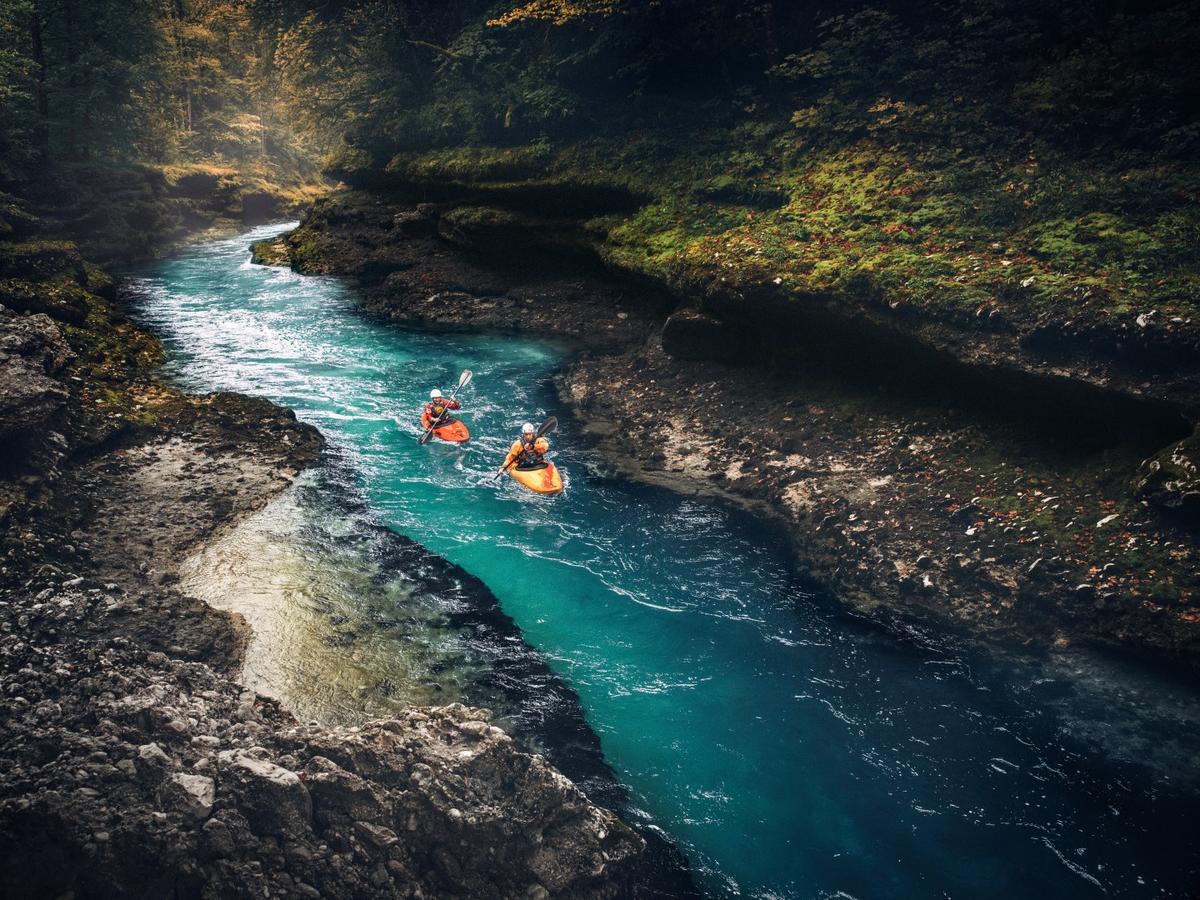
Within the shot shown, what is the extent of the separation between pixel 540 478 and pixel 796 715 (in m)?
6.40

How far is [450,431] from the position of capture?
15.1 meters

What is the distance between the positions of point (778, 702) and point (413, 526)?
270 inches

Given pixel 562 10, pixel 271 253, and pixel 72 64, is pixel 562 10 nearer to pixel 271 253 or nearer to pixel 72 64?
pixel 271 253

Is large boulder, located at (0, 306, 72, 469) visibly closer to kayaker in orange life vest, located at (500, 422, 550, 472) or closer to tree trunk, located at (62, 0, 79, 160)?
kayaker in orange life vest, located at (500, 422, 550, 472)

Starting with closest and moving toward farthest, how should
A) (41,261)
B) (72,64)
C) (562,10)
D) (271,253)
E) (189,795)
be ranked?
(189,795), (41,261), (562,10), (72,64), (271,253)

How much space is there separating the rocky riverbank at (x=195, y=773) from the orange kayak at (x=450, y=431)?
218 inches

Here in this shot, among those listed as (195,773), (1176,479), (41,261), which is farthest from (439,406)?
(41,261)

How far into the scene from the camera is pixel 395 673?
8.81 metres

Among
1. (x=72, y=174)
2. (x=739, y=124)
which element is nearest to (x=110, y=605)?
(x=739, y=124)

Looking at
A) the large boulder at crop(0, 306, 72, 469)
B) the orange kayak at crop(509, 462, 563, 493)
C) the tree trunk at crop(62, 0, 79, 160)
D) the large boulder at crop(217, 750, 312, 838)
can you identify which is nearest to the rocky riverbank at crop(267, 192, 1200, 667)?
the orange kayak at crop(509, 462, 563, 493)

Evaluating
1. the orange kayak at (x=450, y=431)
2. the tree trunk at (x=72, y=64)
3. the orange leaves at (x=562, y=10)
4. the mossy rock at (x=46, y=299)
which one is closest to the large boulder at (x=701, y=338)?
the orange kayak at (x=450, y=431)

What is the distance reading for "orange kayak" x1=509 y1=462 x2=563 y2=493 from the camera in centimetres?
1303

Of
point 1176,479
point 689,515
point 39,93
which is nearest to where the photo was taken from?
point 1176,479

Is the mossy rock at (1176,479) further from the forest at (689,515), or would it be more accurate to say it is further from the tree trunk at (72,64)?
the tree trunk at (72,64)
